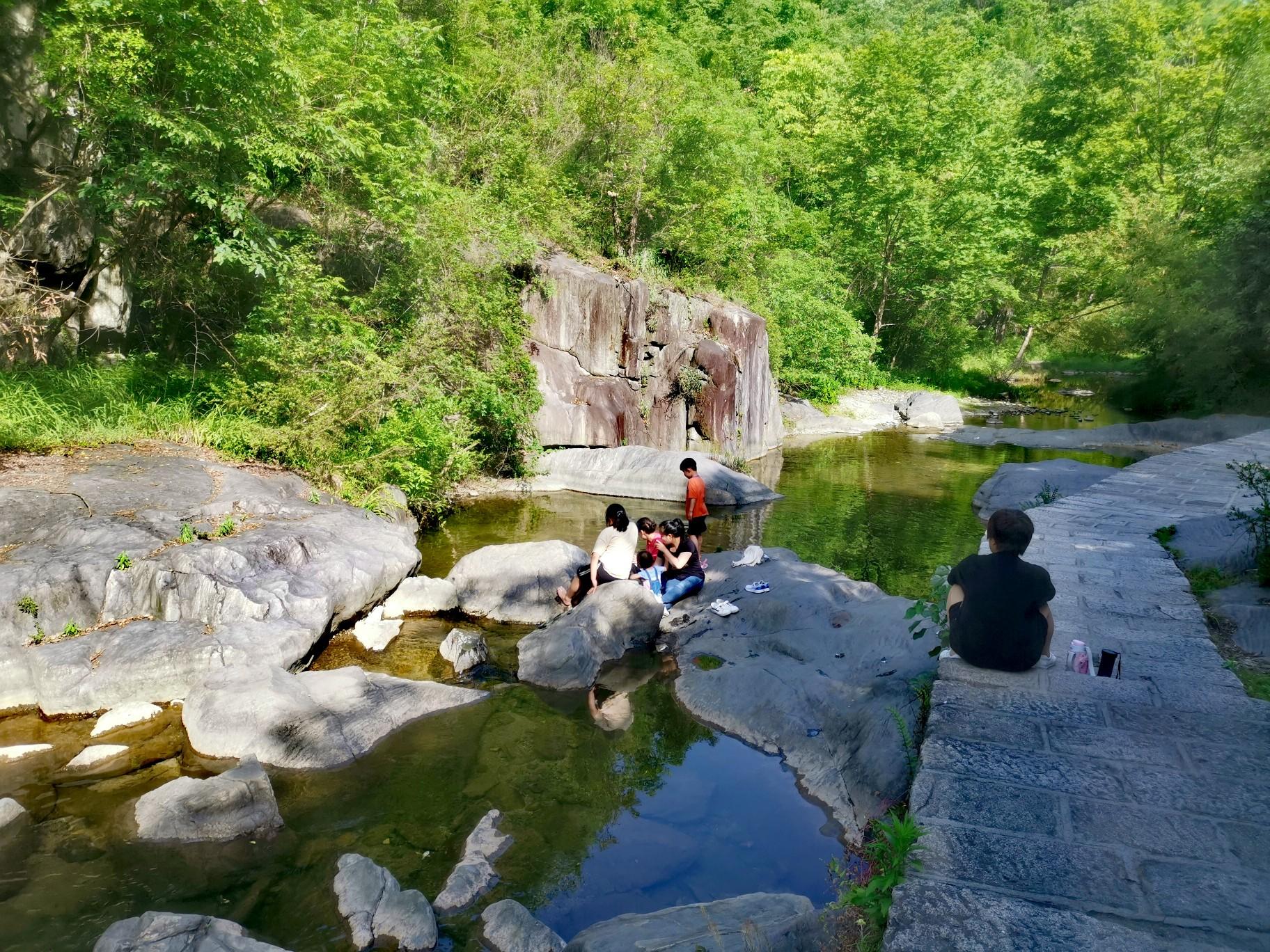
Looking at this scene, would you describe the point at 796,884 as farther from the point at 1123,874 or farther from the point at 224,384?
the point at 224,384

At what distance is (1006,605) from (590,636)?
4.63 meters

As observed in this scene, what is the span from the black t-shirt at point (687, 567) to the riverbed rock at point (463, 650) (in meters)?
2.60

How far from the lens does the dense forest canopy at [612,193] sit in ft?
36.2

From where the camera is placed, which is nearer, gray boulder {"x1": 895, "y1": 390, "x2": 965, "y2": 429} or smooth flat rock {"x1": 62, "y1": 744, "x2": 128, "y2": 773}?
smooth flat rock {"x1": 62, "y1": 744, "x2": 128, "y2": 773}

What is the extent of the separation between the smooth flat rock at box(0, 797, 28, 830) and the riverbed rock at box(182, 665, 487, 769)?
3.91ft

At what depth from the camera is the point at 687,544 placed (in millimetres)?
10281

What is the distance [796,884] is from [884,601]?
3.97 metres

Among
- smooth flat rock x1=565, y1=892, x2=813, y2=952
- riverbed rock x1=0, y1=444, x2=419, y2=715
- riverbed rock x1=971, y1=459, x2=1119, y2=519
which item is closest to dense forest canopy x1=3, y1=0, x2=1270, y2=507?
riverbed rock x1=0, y1=444, x2=419, y2=715

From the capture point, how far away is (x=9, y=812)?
5.38 meters

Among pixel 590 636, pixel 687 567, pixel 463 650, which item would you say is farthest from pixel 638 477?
pixel 463 650

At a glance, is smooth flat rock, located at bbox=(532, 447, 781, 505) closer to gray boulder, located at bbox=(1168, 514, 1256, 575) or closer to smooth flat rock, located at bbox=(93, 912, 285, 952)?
gray boulder, located at bbox=(1168, 514, 1256, 575)

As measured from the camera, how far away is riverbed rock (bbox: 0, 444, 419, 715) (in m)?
7.08

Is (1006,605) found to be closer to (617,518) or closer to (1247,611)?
(1247,611)

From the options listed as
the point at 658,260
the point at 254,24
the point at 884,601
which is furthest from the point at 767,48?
the point at 884,601
